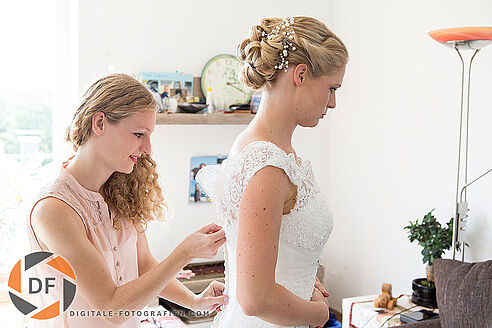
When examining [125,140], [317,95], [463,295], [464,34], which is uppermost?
[464,34]

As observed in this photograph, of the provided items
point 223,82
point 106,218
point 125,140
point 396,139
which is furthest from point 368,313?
point 125,140

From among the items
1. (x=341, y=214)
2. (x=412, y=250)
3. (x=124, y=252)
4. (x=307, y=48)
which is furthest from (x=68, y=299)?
(x=341, y=214)

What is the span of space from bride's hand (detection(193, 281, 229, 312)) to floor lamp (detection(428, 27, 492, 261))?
158cm

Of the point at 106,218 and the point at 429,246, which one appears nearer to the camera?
the point at 106,218

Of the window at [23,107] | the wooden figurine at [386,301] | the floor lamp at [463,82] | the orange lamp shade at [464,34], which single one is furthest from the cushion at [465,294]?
the window at [23,107]

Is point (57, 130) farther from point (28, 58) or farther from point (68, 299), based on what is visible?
point (68, 299)

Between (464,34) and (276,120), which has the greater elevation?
(464,34)

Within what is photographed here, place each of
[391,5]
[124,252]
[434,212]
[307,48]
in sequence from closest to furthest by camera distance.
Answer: [307,48]
[124,252]
[434,212]
[391,5]

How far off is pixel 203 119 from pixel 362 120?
1098 millimetres

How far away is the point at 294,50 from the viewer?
4.95 ft

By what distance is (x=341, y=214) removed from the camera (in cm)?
417

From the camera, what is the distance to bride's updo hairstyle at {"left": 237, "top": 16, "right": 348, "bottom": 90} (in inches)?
59.1

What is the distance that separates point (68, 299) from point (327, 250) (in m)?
2.96

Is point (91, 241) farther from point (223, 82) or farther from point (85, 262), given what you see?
point (223, 82)
